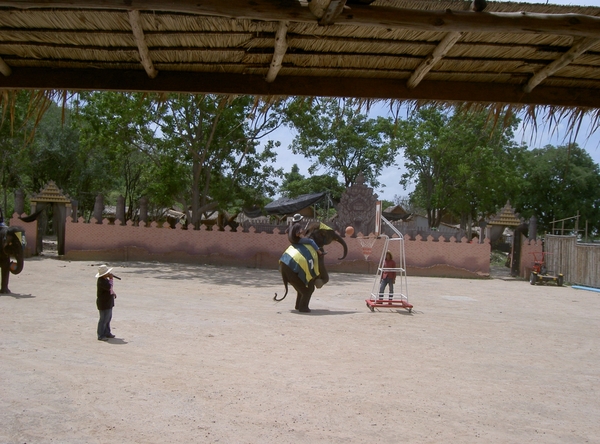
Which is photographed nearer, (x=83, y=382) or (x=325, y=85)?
(x=325, y=85)

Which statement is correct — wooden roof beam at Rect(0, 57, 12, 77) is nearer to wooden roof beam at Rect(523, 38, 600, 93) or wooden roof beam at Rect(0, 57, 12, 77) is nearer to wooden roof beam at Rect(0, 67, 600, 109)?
wooden roof beam at Rect(0, 67, 600, 109)

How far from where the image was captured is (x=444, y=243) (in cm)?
2275

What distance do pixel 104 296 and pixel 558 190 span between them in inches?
1473

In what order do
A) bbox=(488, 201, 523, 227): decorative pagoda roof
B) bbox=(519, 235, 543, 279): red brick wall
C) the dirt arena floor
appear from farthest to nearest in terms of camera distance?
bbox=(488, 201, 523, 227): decorative pagoda roof
bbox=(519, 235, 543, 279): red brick wall
the dirt arena floor

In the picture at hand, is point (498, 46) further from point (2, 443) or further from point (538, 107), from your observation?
point (2, 443)

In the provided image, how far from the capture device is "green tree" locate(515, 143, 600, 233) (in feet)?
128

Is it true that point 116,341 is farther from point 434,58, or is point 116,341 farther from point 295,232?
point 434,58

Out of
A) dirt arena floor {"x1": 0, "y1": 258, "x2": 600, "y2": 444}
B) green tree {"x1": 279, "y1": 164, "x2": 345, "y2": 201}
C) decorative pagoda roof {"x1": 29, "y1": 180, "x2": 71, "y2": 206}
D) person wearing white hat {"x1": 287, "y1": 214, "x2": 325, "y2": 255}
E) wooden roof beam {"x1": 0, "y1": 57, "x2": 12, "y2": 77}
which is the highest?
green tree {"x1": 279, "y1": 164, "x2": 345, "y2": 201}

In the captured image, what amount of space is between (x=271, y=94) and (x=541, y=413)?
4015mm

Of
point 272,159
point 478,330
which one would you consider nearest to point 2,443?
point 478,330

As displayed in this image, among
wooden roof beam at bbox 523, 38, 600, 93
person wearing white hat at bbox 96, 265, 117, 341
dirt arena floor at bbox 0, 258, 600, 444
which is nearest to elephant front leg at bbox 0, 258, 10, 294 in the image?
dirt arena floor at bbox 0, 258, 600, 444

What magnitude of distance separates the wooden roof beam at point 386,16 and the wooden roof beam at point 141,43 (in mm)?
147

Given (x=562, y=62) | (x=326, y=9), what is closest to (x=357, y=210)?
(x=562, y=62)

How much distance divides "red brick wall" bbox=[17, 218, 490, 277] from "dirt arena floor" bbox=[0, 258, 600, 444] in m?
9.09
